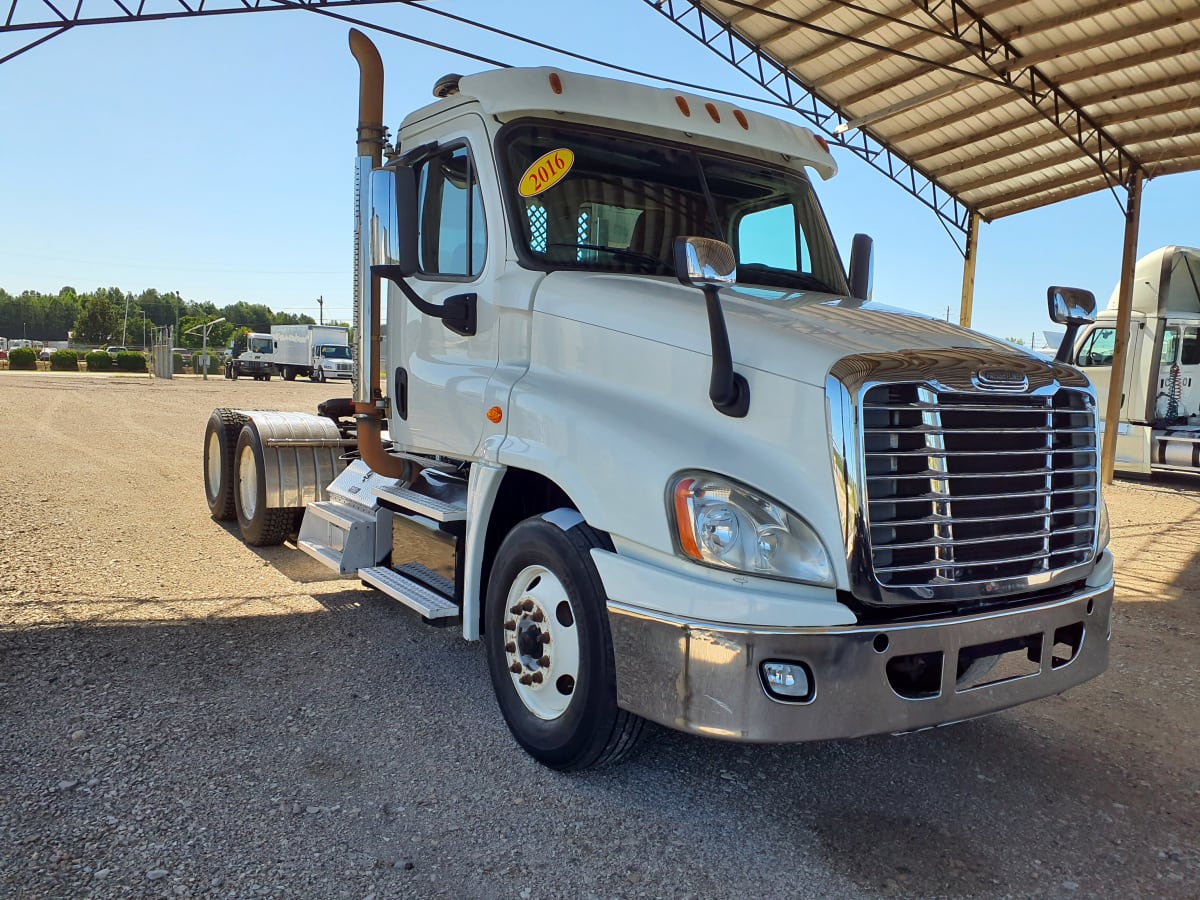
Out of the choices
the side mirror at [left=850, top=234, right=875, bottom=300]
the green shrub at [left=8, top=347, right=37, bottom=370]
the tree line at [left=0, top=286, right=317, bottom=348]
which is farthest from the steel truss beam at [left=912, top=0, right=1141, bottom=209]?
the tree line at [left=0, top=286, right=317, bottom=348]

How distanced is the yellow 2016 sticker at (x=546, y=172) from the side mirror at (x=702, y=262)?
124cm

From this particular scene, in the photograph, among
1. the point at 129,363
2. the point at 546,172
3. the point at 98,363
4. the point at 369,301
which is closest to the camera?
the point at 546,172

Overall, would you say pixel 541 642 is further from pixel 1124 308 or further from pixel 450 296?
pixel 1124 308

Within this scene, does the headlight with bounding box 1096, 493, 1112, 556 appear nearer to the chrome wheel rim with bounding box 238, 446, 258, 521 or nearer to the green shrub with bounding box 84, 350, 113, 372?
the chrome wheel rim with bounding box 238, 446, 258, 521

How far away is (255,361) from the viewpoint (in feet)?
157

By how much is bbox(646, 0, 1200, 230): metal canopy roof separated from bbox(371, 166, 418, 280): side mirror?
768 centimetres

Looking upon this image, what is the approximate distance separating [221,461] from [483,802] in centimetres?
555

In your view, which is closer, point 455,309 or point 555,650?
point 555,650

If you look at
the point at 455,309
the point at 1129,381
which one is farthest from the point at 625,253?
the point at 1129,381

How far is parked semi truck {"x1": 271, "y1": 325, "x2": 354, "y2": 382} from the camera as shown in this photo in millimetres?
44406

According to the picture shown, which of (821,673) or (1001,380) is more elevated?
(1001,380)

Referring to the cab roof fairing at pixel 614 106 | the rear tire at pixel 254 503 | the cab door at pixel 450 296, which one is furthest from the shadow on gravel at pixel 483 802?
the cab roof fairing at pixel 614 106

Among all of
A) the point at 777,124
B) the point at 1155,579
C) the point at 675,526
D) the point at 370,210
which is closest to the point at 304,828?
the point at 675,526

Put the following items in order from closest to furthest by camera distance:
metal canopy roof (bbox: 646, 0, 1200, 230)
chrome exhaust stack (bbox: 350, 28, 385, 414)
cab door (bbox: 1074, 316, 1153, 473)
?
1. chrome exhaust stack (bbox: 350, 28, 385, 414)
2. metal canopy roof (bbox: 646, 0, 1200, 230)
3. cab door (bbox: 1074, 316, 1153, 473)
